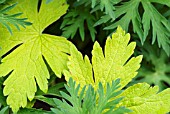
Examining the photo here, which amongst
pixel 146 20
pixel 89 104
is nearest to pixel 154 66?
pixel 146 20

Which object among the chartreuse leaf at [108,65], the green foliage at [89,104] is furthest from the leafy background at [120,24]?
the green foliage at [89,104]

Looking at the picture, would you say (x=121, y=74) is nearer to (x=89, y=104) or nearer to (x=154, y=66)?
(x=89, y=104)

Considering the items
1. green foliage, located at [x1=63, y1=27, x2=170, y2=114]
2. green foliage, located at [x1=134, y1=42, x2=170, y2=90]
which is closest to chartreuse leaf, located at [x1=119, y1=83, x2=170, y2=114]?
green foliage, located at [x1=63, y1=27, x2=170, y2=114]

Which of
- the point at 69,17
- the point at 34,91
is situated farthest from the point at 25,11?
the point at 34,91

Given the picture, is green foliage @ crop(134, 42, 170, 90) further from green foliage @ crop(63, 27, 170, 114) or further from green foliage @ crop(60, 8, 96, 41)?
green foliage @ crop(63, 27, 170, 114)

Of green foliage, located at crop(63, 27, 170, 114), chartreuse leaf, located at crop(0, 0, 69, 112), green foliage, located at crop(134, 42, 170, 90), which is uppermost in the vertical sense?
chartreuse leaf, located at crop(0, 0, 69, 112)

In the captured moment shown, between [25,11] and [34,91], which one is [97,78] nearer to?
[34,91]
